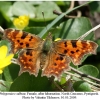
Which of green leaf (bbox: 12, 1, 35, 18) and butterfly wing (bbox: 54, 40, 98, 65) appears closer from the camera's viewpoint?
butterfly wing (bbox: 54, 40, 98, 65)

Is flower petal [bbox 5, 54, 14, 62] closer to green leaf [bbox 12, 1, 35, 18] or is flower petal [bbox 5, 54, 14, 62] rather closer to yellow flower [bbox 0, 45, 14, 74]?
yellow flower [bbox 0, 45, 14, 74]

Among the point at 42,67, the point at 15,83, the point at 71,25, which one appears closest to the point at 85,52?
the point at 42,67

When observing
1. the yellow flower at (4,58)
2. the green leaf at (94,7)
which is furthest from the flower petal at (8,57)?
the green leaf at (94,7)

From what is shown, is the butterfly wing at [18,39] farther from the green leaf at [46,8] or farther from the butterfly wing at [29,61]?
the green leaf at [46,8]

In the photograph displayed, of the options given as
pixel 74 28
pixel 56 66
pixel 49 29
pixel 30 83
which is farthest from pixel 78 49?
pixel 74 28

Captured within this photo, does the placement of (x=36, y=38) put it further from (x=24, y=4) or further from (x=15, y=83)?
(x=24, y=4)

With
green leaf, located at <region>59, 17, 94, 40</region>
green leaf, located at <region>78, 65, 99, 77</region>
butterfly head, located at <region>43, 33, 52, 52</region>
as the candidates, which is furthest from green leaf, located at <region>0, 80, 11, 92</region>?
green leaf, located at <region>59, 17, 94, 40</region>

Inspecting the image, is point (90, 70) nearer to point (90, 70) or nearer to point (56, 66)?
point (90, 70)
